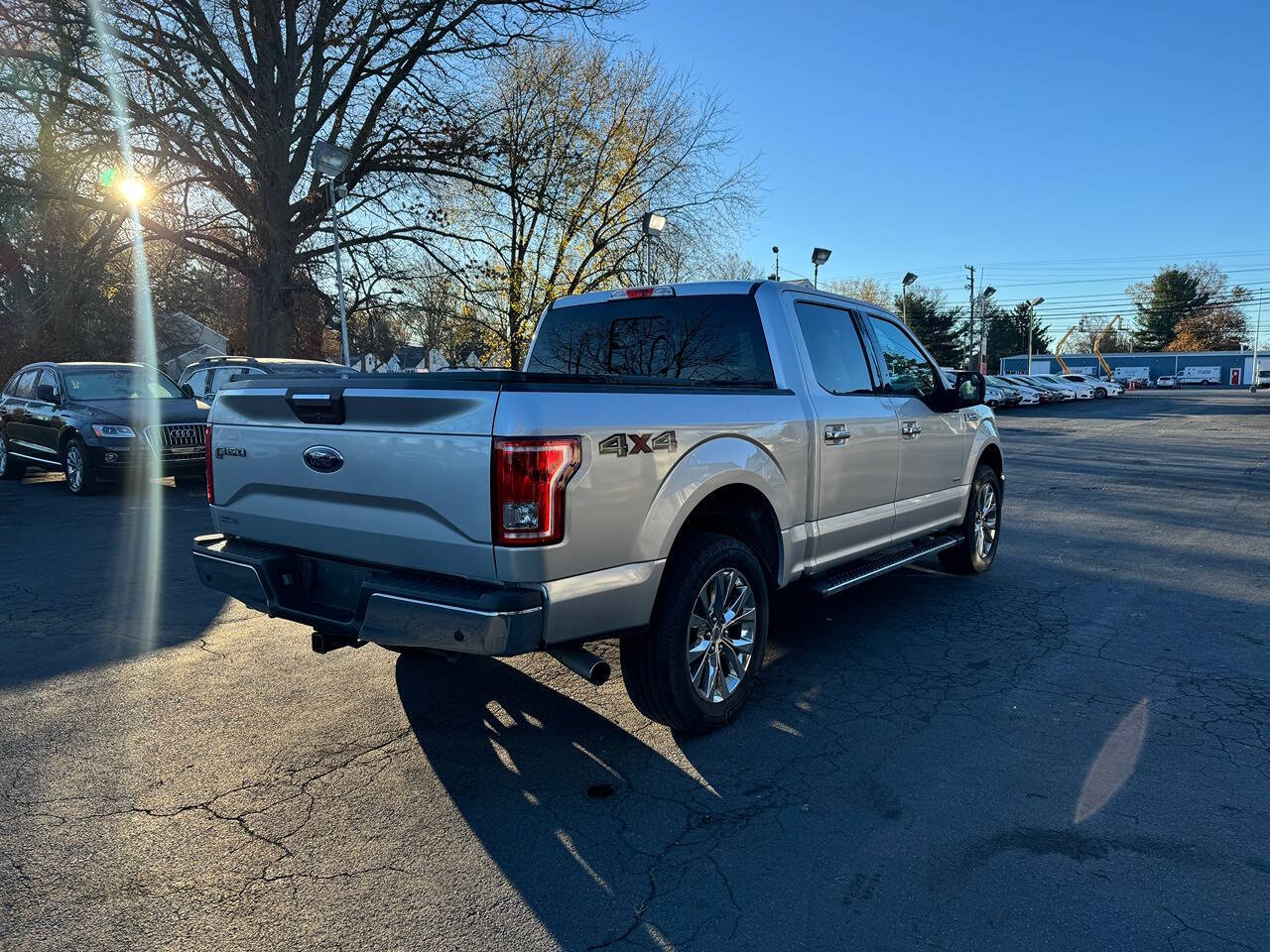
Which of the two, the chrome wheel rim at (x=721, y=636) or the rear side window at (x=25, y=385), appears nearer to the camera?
the chrome wheel rim at (x=721, y=636)

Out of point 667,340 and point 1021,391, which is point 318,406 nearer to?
point 667,340

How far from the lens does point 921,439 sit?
225 inches

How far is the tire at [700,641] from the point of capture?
3.61 metres

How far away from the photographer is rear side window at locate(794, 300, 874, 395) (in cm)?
488

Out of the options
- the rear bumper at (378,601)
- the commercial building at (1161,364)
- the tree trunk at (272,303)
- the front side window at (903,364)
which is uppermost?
the commercial building at (1161,364)

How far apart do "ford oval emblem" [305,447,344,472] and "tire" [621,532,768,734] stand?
143cm

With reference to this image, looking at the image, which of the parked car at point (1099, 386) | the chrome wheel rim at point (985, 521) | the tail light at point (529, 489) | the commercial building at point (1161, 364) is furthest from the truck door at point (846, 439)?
the commercial building at point (1161, 364)

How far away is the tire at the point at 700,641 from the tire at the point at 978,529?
10.1 ft

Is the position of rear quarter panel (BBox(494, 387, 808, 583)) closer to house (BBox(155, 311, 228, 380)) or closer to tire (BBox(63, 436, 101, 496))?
tire (BBox(63, 436, 101, 496))

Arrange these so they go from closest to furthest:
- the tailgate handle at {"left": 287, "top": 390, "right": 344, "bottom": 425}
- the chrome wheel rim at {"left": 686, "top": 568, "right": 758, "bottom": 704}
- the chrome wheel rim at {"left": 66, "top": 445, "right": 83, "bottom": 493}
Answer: the tailgate handle at {"left": 287, "top": 390, "right": 344, "bottom": 425}
the chrome wheel rim at {"left": 686, "top": 568, "right": 758, "bottom": 704}
the chrome wheel rim at {"left": 66, "top": 445, "right": 83, "bottom": 493}

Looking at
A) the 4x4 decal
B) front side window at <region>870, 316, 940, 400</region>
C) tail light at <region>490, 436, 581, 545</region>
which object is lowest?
tail light at <region>490, 436, 581, 545</region>

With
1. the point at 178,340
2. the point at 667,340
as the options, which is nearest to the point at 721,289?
the point at 667,340

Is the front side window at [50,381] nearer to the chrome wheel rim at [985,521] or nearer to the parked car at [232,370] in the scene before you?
the parked car at [232,370]

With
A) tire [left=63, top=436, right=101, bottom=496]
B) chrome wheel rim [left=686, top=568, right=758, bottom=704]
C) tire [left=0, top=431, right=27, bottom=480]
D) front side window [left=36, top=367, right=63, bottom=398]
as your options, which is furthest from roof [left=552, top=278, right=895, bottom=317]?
tire [left=0, top=431, right=27, bottom=480]
